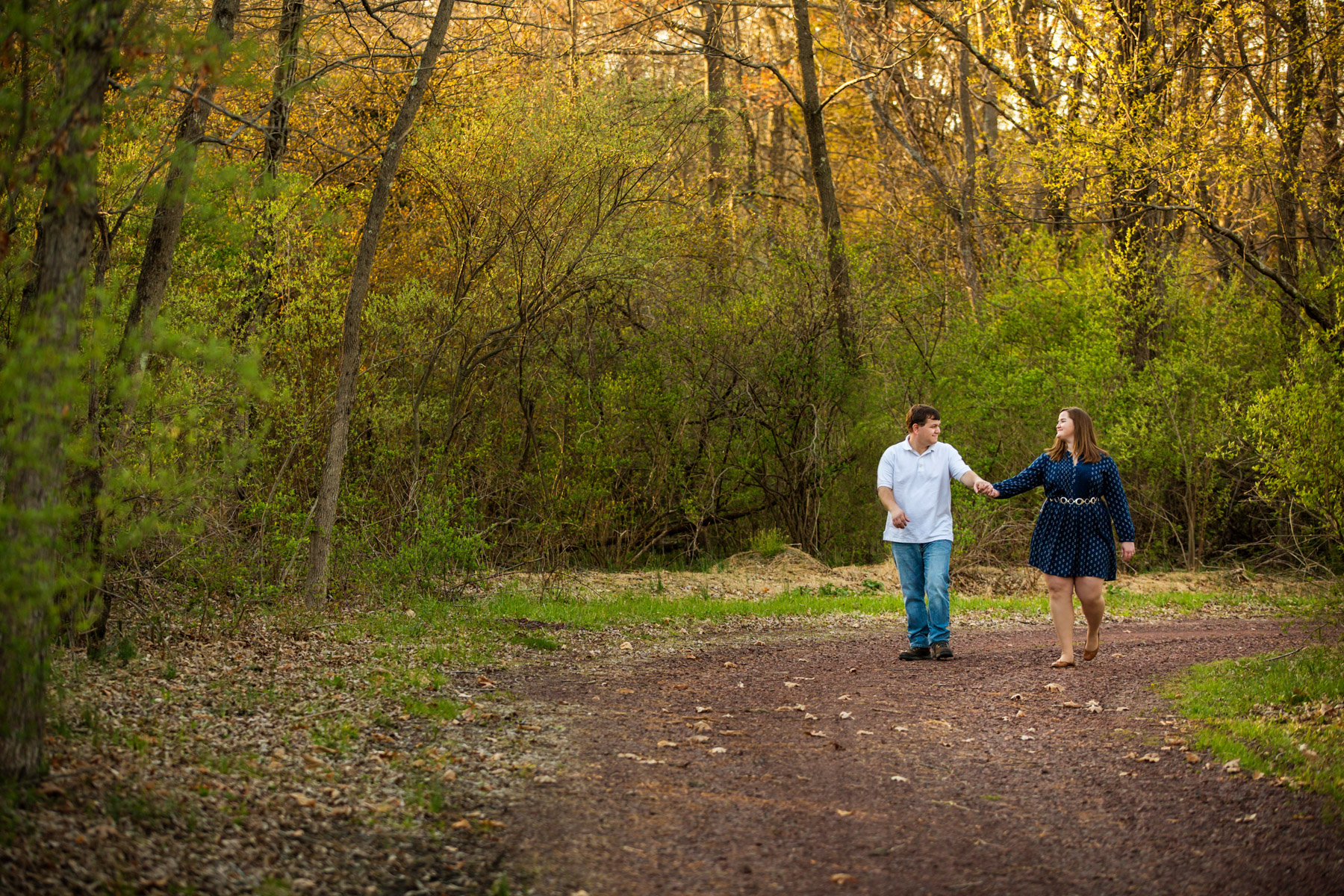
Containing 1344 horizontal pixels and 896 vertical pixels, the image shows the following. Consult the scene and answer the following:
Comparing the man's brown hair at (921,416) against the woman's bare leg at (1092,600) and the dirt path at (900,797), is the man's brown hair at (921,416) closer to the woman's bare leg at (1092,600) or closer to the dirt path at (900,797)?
the woman's bare leg at (1092,600)

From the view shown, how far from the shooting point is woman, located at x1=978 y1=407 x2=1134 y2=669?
26.3ft

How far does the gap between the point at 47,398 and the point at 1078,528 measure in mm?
6599

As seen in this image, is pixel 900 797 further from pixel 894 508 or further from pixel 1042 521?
pixel 894 508

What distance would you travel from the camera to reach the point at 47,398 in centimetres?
419

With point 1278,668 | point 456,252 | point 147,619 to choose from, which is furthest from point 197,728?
point 456,252

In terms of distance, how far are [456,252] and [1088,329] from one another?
393 inches

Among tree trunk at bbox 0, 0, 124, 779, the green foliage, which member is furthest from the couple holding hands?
the green foliage

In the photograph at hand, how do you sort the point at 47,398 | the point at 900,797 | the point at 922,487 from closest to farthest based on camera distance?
1. the point at 47,398
2. the point at 900,797
3. the point at 922,487

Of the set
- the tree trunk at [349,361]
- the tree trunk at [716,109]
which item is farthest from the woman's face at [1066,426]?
the tree trunk at [716,109]

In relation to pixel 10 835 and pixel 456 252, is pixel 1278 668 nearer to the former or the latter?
pixel 10 835

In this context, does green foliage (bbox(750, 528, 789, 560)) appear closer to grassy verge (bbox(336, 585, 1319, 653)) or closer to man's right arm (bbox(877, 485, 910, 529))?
grassy verge (bbox(336, 585, 1319, 653))

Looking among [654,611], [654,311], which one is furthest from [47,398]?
[654,311]

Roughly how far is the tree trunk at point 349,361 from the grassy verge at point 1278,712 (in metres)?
7.18

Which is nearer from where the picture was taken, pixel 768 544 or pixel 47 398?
pixel 47 398
